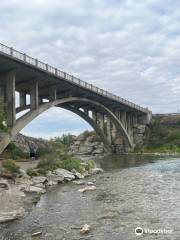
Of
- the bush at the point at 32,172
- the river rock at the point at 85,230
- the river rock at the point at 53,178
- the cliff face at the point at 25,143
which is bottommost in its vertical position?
the river rock at the point at 85,230

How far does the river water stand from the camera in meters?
17.4

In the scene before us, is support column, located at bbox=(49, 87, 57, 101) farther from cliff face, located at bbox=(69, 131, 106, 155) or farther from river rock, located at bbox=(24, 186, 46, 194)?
cliff face, located at bbox=(69, 131, 106, 155)

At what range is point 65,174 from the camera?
126 feet

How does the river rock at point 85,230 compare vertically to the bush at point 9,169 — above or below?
below

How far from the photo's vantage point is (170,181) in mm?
35094

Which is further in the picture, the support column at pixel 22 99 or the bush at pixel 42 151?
the support column at pixel 22 99

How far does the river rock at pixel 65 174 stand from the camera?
37.5m

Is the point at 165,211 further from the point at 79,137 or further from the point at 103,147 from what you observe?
the point at 79,137

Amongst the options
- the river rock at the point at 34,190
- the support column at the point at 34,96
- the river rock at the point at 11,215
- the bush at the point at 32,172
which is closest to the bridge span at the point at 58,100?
the support column at the point at 34,96

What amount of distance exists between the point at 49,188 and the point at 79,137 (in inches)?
3318

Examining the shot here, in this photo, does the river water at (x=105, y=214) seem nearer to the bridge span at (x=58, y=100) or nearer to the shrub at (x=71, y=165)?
the shrub at (x=71, y=165)

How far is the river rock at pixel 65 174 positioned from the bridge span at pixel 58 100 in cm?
722

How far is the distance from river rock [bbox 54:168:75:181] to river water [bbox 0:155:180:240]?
191 inches

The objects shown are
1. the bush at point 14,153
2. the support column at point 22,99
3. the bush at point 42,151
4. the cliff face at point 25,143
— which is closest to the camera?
the bush at point 14,153
